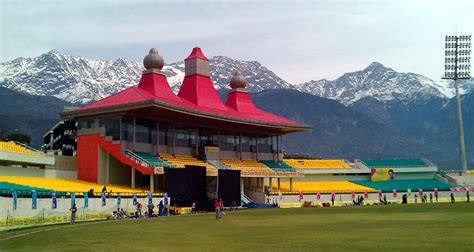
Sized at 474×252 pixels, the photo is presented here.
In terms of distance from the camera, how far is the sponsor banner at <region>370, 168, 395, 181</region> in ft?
350

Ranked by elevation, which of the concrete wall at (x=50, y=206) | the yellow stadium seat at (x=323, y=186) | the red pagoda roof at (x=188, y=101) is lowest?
the concrete wall at (x=50, y=206)

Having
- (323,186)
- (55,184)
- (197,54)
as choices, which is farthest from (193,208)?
(323,186)

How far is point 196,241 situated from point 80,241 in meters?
5.23

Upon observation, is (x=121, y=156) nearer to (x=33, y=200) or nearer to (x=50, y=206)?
(x=50, y=206)

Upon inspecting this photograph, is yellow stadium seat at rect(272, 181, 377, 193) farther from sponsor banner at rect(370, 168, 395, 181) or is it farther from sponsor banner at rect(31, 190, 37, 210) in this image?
sponsor banner at rect(31, 190, 37, 210)

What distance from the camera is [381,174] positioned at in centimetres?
10719

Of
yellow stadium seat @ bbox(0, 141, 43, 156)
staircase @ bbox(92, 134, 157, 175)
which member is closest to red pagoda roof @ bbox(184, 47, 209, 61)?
staircase @ bbox(92, 134, 157, 175)

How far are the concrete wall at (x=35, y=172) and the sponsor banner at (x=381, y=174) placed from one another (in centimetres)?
5815

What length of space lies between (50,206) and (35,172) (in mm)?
18720

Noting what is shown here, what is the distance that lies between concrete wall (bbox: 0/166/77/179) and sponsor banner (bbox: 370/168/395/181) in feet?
191

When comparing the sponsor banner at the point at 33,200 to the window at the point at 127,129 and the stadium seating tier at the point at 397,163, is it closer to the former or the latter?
the window at the point at 127,129

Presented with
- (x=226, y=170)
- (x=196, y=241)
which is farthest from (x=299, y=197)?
(x=196, y=241)

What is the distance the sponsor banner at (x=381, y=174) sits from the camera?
107 metres

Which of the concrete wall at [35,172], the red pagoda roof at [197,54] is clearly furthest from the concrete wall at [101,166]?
the red pagoda roof at [197,54]
